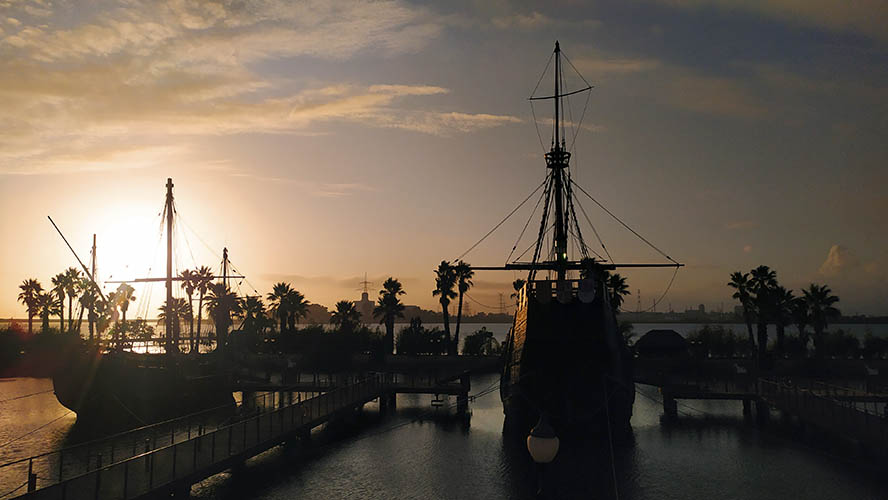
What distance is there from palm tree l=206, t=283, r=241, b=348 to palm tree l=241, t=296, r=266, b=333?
56.1 inches

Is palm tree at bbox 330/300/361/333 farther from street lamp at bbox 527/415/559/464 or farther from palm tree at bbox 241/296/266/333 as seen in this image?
street lamp at bbox 527/415/559/464

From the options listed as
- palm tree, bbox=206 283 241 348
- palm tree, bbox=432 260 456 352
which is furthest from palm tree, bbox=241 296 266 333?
palm tree, bbox=432 260 456 352

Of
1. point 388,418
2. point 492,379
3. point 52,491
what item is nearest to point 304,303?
point 492,379

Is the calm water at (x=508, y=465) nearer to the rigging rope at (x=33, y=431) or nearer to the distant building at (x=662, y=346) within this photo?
the rigging rope at (x=33, y=431)

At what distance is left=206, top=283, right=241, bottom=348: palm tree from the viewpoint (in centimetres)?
6956

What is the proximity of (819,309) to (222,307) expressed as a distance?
73313mm

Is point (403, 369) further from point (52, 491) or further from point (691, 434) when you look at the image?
point (52, 491)

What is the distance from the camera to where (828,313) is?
247 feet

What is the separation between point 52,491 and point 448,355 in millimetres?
74468

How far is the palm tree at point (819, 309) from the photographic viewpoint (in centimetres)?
7506

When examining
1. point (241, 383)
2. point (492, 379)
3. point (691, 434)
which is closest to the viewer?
point (691, 434)

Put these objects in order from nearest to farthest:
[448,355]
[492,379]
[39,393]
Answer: [39,393]
[492,379]
[448,355]

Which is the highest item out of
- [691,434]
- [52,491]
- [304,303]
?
[304,303]

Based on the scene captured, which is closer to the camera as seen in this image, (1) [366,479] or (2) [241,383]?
(1) [366,479]
